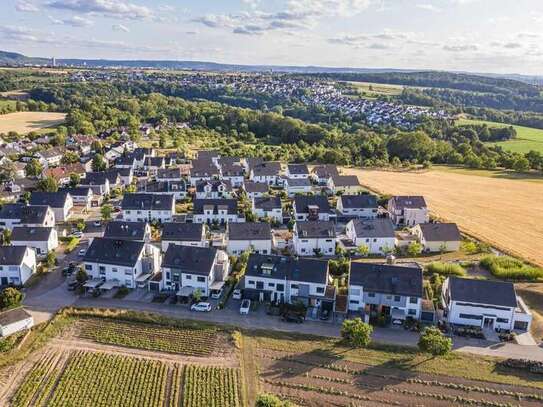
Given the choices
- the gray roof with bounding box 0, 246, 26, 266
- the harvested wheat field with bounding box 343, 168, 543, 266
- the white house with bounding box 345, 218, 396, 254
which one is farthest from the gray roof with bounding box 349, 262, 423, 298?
the gray roof with bounding box 0, 246, 26, 266

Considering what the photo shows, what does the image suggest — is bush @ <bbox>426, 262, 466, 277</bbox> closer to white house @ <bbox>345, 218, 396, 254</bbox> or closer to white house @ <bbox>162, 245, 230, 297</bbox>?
white house @ <bbox>345, 218, 396, 254</bbox>

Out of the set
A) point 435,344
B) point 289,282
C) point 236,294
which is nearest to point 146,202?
point 236,294

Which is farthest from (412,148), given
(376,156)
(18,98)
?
(18,98)

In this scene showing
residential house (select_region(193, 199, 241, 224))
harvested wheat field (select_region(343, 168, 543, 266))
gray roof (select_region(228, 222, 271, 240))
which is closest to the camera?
gray roof (select_region(228, 222, 271, 240))

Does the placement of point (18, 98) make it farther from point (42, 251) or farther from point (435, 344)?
point (435, 344)

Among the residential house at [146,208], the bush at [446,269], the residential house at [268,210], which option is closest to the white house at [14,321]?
the residential house at [146,208]
